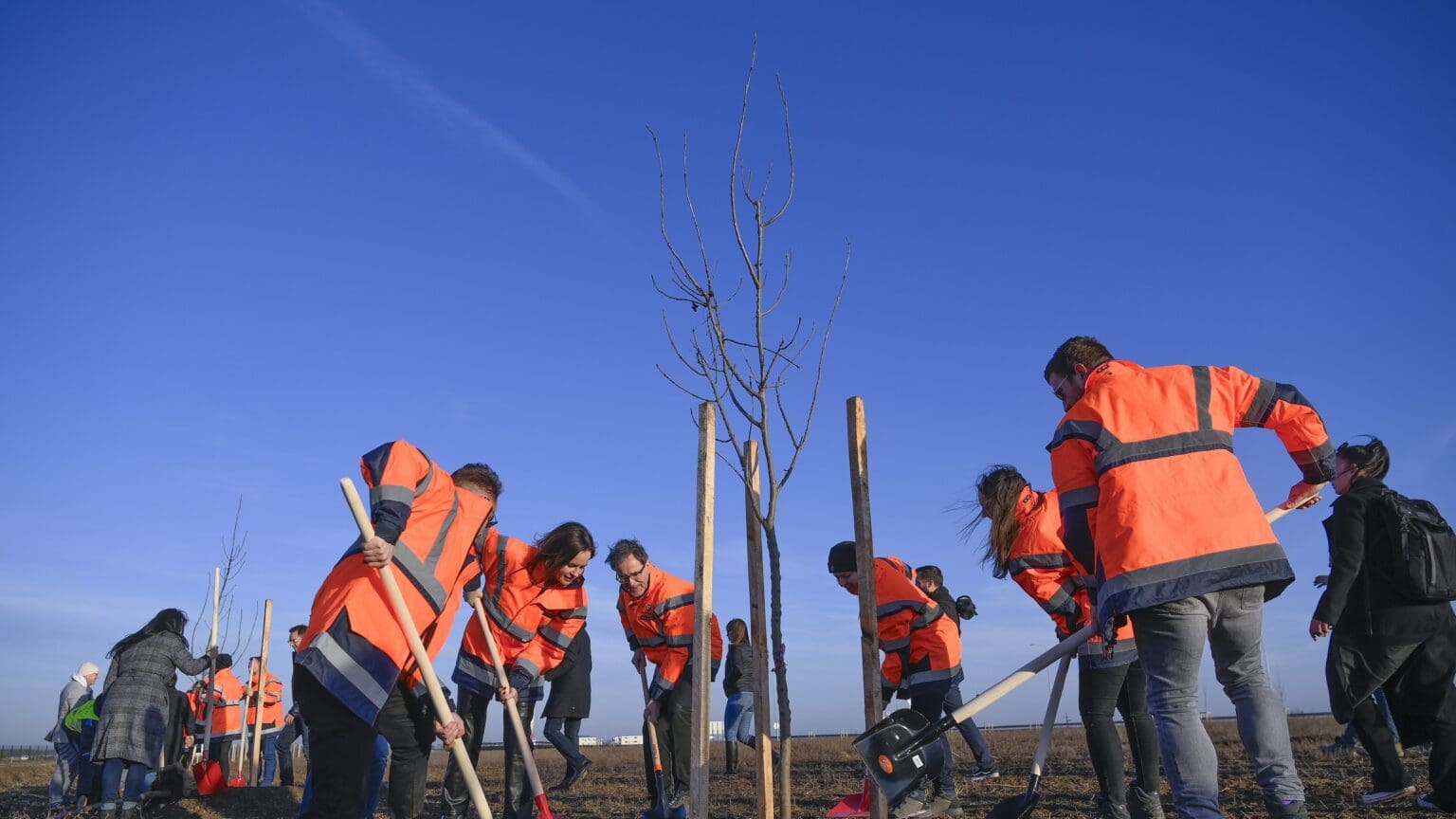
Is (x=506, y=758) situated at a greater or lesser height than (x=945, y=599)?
lesser

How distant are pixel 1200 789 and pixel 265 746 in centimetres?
1300

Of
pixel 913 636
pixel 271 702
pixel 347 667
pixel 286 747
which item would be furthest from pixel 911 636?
pixel 271 702

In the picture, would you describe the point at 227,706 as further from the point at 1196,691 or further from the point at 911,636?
the point at 1196,691

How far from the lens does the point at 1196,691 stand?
11.6 ft

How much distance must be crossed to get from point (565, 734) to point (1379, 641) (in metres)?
6.34

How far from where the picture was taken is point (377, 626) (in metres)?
4.07

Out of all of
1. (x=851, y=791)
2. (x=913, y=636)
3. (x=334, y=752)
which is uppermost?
(x=913, y=636)

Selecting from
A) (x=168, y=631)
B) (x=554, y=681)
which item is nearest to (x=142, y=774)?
(x=168, y=631)

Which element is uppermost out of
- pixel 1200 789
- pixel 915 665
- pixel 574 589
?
pixel 574 589

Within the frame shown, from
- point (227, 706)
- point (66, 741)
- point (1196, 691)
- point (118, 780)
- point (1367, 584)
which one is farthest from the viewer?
point (227, 706)

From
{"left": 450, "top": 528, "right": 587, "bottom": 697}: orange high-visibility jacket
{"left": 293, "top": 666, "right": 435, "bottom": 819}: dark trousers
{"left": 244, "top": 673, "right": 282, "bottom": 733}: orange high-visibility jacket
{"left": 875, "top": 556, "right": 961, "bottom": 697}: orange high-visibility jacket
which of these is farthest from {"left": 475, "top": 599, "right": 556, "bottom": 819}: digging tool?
{"left": 244, "top": 673, "right": 282, "bottom": 733}: orange high-visibility jacket

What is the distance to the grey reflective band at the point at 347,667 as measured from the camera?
3.84 metres

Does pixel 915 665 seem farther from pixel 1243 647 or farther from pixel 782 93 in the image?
pixel 782 93

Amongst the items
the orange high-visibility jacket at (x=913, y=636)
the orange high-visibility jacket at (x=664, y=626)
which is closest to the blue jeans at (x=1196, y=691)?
the orange high-visibility jacket at (x=913, y=636)
